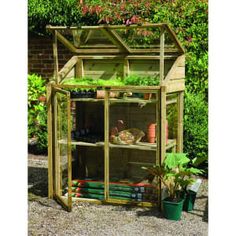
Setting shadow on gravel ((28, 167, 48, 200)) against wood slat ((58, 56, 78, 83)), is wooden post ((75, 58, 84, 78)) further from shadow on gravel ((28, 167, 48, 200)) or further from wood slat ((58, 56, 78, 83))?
shadow on gravel ((28, 167, 48, 200))

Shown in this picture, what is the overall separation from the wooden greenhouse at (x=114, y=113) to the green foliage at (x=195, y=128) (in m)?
0.90

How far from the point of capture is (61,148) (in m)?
5.91

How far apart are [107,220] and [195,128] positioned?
224cm

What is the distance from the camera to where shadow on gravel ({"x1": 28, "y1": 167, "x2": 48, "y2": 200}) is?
6.35 meters

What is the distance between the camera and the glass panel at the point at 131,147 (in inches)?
225

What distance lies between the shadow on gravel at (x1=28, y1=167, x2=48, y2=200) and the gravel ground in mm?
225

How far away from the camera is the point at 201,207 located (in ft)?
18.9

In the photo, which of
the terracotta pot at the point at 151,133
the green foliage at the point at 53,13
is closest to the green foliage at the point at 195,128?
the terracotta pot at the point at 151,133

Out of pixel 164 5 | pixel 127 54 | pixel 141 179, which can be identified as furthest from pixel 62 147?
pixel 164 5

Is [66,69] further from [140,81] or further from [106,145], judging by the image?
[106,145]

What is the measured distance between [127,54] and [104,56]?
297 millimetres

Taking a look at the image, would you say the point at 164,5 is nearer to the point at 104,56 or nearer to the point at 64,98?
the point at 104,56

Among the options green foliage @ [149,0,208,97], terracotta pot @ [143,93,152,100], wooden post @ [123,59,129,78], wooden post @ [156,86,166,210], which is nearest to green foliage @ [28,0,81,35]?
green foliage @ [149,0,208,97]

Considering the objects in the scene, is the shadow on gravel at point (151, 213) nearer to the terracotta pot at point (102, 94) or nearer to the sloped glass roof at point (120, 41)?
the terracotta pot at point (102, 94)
